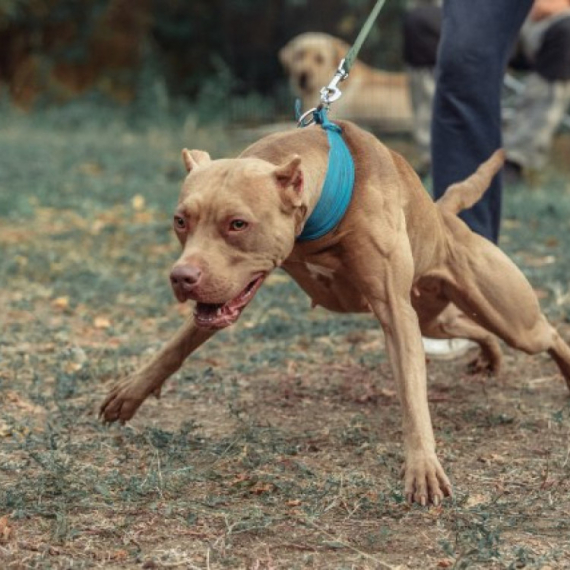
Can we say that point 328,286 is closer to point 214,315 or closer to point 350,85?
point 214,315

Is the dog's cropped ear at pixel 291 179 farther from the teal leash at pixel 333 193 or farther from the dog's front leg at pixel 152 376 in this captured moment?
the dog's front leg at pixel 152 376

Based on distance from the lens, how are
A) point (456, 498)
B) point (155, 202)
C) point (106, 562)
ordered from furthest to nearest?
point (155, 202) < point (456, 498) < point (106, 562)

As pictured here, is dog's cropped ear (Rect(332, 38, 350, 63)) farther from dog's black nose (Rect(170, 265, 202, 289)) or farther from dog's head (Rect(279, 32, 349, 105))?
dog's black nose (Rect(170, 265, 202, 289))

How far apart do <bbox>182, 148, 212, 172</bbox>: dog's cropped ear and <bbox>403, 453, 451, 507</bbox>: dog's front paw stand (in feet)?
3.07

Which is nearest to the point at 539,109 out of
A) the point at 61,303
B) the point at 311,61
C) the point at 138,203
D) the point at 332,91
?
the point at 311,61

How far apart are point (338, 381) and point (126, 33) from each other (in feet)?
35.8

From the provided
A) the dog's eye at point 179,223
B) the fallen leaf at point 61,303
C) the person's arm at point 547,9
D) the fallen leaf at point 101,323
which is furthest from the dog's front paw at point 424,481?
the person's arm at point 547,9

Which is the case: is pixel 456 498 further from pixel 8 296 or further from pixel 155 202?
pixel 155 202

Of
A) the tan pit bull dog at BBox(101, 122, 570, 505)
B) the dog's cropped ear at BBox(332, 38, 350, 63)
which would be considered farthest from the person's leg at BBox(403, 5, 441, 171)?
the tan pit bull dog at BBox(101, 122, 570, 505)

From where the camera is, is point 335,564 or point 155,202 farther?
point 155,202

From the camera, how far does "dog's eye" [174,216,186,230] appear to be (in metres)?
3.18

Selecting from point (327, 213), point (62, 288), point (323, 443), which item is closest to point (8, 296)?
point (62, 288)

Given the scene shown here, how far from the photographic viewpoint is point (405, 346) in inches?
137

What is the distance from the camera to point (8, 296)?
19.8 feet
